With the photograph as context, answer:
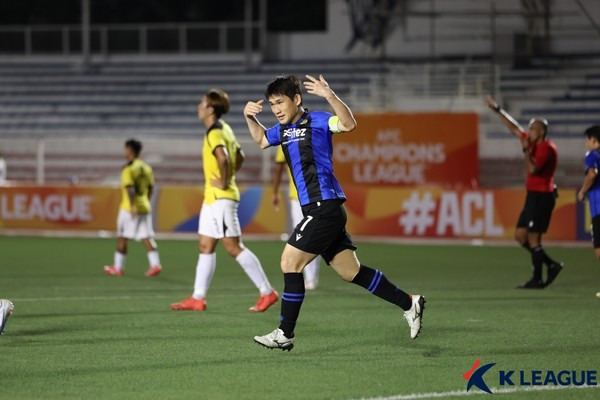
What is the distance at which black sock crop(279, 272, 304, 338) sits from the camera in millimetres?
9062

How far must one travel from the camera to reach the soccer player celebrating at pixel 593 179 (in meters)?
13.1

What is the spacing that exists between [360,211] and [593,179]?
35.5ft

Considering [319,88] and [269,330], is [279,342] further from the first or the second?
A: [319,88]

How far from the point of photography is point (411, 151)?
26609mm

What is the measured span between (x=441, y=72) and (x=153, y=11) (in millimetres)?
13358

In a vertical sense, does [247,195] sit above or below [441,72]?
below

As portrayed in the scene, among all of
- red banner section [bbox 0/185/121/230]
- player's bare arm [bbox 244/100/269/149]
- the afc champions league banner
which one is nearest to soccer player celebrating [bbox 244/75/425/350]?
player's bare arm [bbox 244/100/269/149]

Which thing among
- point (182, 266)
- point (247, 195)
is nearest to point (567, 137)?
point (247, 195)

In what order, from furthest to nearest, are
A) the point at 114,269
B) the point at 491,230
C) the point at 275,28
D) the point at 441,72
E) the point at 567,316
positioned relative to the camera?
1. the point at 275,28
2. the point at 441,72
3. the point at 491,230
4. the point at 114,269
5. the point at 567,316

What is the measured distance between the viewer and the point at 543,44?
3312cm

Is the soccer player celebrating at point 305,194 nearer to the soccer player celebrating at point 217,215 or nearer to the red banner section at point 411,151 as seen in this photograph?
the soccer player celebrating at point 217,215

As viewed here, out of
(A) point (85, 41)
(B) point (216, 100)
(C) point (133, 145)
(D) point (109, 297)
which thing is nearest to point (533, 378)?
(B) point (216, 100)

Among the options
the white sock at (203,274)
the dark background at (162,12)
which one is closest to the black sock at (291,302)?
the white sock at (203,274)

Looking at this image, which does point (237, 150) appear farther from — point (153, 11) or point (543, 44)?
point (153, 11)
